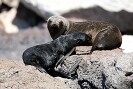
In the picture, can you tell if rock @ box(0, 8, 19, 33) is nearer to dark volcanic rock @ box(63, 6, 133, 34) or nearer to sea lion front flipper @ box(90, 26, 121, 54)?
dark volcanic rock @ box(63, 6, 133, 34)

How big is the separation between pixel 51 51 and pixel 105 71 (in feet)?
4.79

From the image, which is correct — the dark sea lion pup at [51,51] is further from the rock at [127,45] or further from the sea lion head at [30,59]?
the rock at [127,45]

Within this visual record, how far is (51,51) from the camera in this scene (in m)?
7.52

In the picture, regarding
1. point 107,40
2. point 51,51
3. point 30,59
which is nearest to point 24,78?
point 30,59

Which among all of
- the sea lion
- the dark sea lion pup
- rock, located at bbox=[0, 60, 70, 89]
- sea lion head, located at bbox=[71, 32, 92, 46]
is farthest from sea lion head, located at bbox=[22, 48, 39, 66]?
the sea lion

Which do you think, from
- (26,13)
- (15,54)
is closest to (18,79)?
(15,54)

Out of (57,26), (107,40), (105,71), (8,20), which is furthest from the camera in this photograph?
(8,20)

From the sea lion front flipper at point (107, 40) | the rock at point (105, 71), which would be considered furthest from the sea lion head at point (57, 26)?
the rock at point (105, 71)

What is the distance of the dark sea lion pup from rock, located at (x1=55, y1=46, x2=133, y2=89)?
0.49 meters

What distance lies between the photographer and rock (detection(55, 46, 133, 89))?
605cm

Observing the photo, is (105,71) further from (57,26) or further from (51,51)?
(57,26)

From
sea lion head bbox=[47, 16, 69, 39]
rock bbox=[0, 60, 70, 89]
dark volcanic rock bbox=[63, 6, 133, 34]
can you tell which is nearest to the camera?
rock bbox=[0, 60, 70, 89]

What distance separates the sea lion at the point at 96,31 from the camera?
779 cm

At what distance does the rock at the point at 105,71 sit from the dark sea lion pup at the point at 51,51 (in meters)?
0.49
